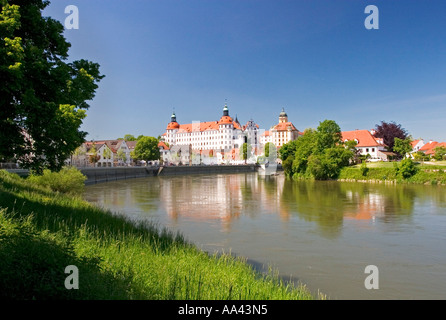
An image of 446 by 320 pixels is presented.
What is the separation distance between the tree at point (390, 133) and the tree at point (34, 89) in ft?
312

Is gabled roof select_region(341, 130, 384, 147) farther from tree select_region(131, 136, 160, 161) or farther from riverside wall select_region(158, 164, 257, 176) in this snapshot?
tree select_region(131, 136, 160, 161)

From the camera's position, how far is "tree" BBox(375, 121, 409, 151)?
301 feet

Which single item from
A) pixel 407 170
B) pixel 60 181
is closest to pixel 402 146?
pixel 407 170

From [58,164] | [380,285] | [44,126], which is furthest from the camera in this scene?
[58,164]

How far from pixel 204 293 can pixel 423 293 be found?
7520 mm

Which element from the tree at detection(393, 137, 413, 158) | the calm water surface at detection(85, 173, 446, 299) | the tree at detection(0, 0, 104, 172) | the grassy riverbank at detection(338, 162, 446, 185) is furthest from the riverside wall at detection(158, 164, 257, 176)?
the tree at detection(0, 0, 104, 172)

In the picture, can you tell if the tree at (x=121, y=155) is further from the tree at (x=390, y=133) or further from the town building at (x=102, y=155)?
the tree at (x=390, y=133)

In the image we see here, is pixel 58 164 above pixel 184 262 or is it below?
above

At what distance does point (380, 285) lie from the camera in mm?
10969

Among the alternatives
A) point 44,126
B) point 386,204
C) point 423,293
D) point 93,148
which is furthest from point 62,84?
point 93,148

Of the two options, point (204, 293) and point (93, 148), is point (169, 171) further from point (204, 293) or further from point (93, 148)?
point (204, 293)

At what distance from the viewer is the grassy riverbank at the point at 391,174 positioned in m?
53.2

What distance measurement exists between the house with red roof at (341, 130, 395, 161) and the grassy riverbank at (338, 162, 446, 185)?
29786 millimetres

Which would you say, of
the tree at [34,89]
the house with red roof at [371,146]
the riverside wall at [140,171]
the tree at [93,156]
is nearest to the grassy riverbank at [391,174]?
the house with red roof at [371,146]
